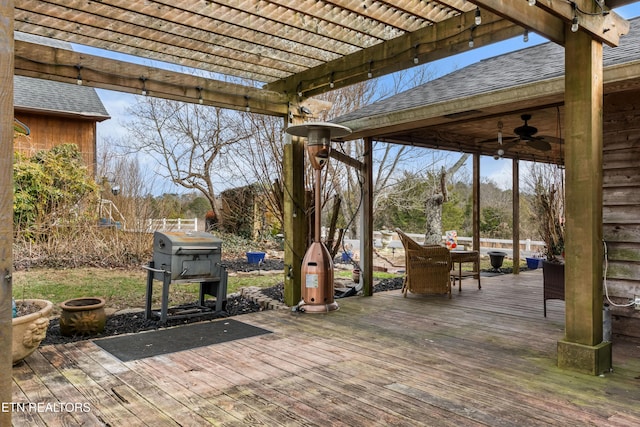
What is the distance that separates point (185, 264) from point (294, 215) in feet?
4.59

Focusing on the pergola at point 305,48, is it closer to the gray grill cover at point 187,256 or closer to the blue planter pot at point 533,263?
the gray grill cover at point 187,256

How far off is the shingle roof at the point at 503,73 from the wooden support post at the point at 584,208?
1.61 feet

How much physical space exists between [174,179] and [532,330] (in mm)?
12375

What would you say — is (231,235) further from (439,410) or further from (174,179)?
(439,410)

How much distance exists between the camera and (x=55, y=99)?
14.1 metres

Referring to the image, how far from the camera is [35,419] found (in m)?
2.40

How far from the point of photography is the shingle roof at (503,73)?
3879 mm

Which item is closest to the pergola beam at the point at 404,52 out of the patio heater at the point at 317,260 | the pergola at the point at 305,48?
the pergola at the point at 305,48

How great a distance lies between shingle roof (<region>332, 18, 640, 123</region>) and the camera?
3879 millimetres

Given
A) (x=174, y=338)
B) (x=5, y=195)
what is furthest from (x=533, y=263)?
(x=5, y=195)

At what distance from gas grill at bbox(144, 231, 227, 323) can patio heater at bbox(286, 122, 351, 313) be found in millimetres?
943

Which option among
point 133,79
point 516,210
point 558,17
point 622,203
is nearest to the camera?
point 558,17

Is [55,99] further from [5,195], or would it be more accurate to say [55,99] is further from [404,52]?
[5,195]

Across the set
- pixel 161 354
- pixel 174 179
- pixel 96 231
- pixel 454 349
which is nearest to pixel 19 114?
pixel 174 179
